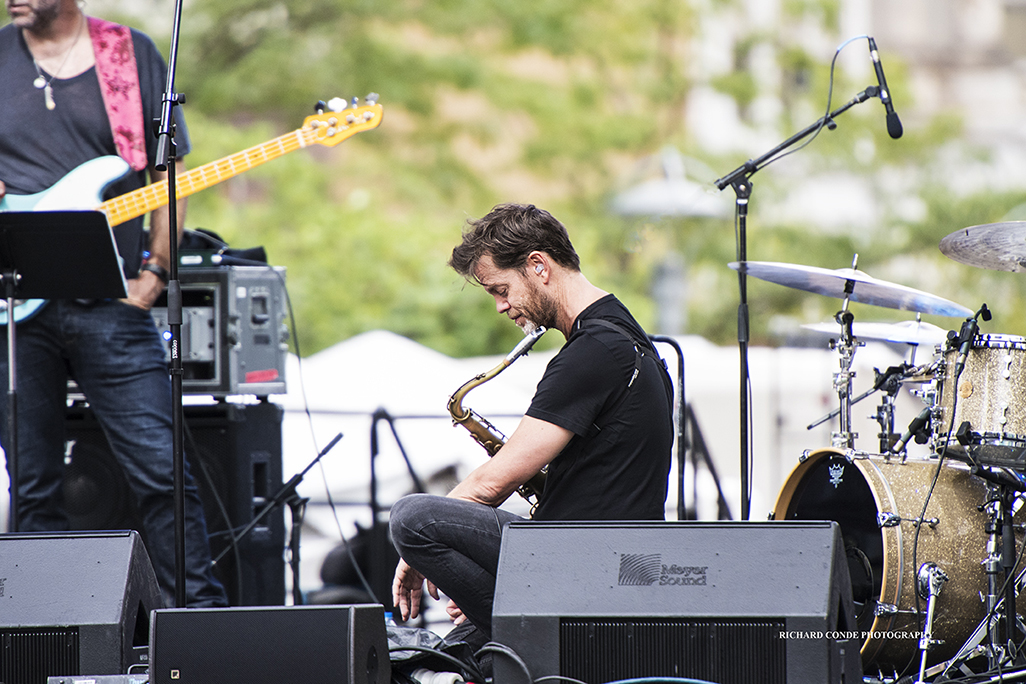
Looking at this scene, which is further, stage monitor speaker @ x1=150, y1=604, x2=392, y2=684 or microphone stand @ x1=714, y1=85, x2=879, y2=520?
microphone stand @ x1=714, y1=85, x2=879, y2=520

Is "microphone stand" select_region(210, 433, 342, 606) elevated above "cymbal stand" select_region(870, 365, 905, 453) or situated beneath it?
situated beneath

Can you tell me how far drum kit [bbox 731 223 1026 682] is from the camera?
3.84 meters

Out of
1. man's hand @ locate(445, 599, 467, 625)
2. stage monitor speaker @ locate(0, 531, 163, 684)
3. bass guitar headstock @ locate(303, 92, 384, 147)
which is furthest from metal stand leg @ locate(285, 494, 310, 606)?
stage monitor speaker @ locate(0, 531, 163, 684)

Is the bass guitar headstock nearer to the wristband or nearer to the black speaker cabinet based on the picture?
the wristband

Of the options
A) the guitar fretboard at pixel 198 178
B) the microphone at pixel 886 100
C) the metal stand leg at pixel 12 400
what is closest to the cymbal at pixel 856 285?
the microphone at pixel 886 100

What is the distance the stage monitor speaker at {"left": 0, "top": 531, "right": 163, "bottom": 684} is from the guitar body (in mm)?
1396

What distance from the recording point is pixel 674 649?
275 centimetres

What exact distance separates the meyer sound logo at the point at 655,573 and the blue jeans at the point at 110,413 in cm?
206

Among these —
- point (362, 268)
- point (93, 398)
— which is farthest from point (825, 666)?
point (362, 268)

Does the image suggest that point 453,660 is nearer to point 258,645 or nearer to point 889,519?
point 258,645

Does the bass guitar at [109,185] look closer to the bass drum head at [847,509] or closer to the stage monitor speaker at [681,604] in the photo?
the stage monitor speaker at [681,604]

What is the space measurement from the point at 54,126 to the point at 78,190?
27 centimetres

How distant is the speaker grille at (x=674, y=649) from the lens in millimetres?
2697

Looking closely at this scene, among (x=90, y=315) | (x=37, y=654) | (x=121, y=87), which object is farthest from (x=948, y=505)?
(x=121, y=87)
